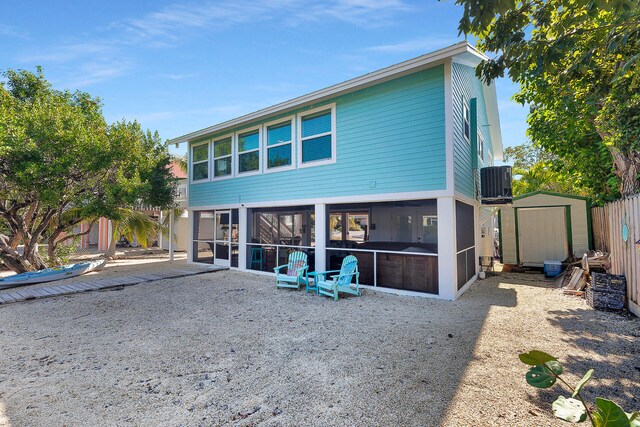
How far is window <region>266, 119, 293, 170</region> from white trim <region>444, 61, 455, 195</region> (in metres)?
4.23

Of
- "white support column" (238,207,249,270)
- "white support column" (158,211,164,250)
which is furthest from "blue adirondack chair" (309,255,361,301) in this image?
"white support column" (158,211,164,250)

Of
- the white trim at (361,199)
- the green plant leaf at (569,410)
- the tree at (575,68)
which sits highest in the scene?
the tree at (575,68)

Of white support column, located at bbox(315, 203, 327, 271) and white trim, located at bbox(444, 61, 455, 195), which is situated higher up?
white trim, located at bbox(444, 61, 455, 195)

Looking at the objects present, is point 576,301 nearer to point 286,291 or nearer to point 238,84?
point 286,291

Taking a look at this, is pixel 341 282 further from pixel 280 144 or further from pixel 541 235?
pixel 541 235

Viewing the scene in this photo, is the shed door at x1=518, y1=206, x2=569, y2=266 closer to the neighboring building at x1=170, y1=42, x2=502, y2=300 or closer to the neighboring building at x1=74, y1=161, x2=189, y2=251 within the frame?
the neighboring building at x1=170, y1=42, x2=502, y2=300

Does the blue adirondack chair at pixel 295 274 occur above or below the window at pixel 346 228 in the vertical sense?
below

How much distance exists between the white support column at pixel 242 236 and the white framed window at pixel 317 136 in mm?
2807

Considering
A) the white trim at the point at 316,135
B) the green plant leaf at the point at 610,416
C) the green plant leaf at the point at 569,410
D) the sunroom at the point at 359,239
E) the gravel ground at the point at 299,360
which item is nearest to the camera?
the green plant leaf at the point at 610,416

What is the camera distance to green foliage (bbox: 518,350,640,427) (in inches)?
46.6

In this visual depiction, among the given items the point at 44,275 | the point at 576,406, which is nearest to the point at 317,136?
the point at 576,406

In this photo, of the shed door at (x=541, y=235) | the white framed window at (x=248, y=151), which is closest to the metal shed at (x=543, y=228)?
the shed door at (x=541, y=235)

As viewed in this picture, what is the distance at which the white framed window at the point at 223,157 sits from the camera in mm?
10602

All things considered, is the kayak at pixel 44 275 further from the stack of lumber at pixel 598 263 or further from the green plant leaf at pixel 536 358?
the stack of lumber at pixel 598 263
